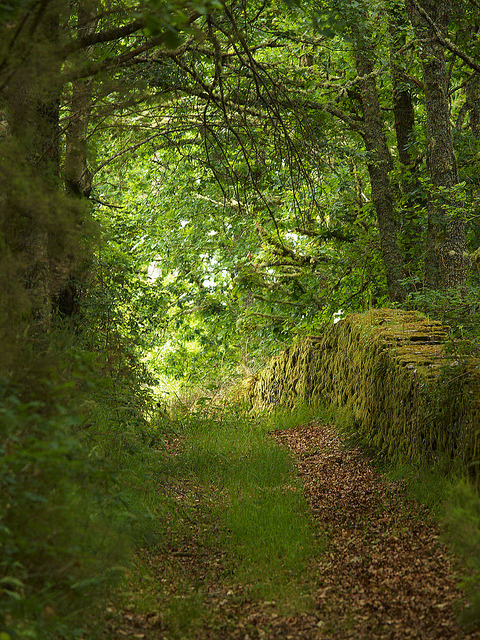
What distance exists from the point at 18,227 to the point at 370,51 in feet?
21.0

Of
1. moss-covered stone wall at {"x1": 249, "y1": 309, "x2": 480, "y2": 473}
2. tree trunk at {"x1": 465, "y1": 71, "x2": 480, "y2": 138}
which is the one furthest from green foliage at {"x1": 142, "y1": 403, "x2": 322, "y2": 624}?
tree trunk at {"x1": 465, "y1": 71, "x2": 480, "y2": 138}

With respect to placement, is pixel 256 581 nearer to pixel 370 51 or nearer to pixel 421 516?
pixel 421 516

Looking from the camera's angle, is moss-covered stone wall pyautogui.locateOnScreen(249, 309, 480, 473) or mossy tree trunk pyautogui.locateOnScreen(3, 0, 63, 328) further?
moss-covered stone wall pyautogui.locateOnScreen(249, 309, 480, 473)

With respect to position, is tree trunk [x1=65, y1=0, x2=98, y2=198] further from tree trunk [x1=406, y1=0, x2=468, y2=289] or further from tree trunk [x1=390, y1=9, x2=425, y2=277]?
tree trunk [x1=390, y1=9, x2=425, y2=277]

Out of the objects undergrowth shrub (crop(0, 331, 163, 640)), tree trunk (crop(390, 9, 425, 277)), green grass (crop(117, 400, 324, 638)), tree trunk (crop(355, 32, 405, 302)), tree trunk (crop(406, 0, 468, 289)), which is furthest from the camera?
tree trunk (crop(390, 9, 425, 277))

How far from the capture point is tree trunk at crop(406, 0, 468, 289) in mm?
8023

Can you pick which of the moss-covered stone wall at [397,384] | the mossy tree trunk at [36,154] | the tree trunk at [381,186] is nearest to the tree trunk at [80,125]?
the mossy tree trunk at [36,154]

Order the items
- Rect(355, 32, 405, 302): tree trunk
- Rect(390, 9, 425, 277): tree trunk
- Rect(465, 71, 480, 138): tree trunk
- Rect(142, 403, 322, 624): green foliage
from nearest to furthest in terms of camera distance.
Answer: Rect(142, 403, 322, 624): green foliage < Rect(355, 32, 405, 302): tree trunk < Rect(390, 9, 425, 277): tree trunk < Rect(465, 71, 480, 138): tree trunk

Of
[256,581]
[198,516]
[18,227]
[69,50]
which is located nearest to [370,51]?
[69,50]

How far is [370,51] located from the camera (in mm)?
8539

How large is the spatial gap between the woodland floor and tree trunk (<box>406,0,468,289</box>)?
386 cm

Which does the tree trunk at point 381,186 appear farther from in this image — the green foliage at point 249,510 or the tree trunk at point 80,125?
the tree trunk at point 80,125

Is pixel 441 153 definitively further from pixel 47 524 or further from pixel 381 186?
pixel 47 524

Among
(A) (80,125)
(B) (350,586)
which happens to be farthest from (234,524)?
(A) (80,125)
